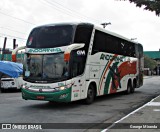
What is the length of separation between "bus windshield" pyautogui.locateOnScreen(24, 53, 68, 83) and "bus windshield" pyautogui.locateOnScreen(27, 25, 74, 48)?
51cm

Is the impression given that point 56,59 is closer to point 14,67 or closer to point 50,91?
point 50,91

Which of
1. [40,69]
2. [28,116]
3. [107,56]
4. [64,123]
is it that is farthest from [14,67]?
[64,123]

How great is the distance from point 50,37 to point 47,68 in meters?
1.40

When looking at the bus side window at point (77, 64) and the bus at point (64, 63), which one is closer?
the bus at point (64, 63)

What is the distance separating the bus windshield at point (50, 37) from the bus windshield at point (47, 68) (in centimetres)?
51

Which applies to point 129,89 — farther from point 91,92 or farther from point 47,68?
point 47,68

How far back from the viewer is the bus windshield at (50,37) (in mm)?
13766

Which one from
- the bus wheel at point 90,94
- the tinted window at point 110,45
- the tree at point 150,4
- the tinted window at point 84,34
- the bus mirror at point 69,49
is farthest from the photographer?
the tree at point 150,4

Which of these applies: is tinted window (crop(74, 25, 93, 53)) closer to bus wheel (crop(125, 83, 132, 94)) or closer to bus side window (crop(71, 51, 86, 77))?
bus side window (crop(71, 51, 86, 77))

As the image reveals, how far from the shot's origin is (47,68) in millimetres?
13539

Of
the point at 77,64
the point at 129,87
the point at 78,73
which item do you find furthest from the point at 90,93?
the point at 129,87

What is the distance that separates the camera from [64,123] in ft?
33.7

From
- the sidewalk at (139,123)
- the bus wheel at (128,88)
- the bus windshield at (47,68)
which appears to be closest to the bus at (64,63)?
the bus windshield at (47,68)

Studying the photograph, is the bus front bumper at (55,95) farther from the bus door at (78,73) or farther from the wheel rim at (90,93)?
the wheel rim at (90,93)
